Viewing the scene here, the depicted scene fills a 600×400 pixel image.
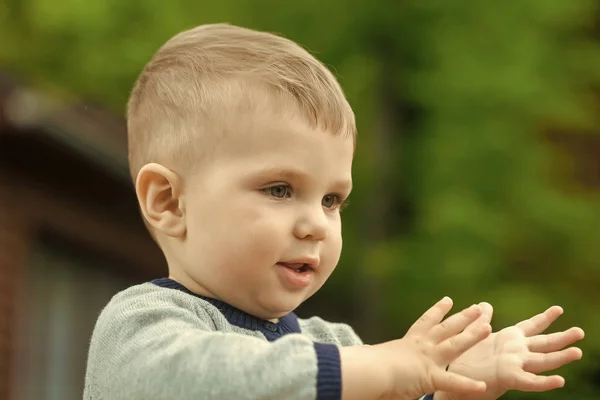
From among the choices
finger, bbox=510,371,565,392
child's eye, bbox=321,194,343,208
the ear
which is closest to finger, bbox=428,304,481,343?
finger, bbox=510,371,565,392

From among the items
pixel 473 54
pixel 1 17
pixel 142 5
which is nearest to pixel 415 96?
pixel 473 54

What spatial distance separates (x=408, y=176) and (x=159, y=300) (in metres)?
9.15

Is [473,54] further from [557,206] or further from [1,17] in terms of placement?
[1,17]

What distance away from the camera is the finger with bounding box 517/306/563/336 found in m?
2.56

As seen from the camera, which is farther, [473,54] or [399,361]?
[473,54]

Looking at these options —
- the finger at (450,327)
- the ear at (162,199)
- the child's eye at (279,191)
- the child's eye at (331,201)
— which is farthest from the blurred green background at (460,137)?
the finger at (450,327)

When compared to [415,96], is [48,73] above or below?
below

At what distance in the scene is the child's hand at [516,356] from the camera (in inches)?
93.9

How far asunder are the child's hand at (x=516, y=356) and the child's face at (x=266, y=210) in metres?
0.43

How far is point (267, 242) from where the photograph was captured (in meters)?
2.42

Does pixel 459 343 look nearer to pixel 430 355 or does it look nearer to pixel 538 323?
pixel 430 355

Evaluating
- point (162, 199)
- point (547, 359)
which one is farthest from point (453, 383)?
point (162, 199)

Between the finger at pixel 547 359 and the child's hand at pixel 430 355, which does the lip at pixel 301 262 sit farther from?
the finger at pixel 547 359

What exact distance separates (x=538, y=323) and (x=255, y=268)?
2.33 ft
